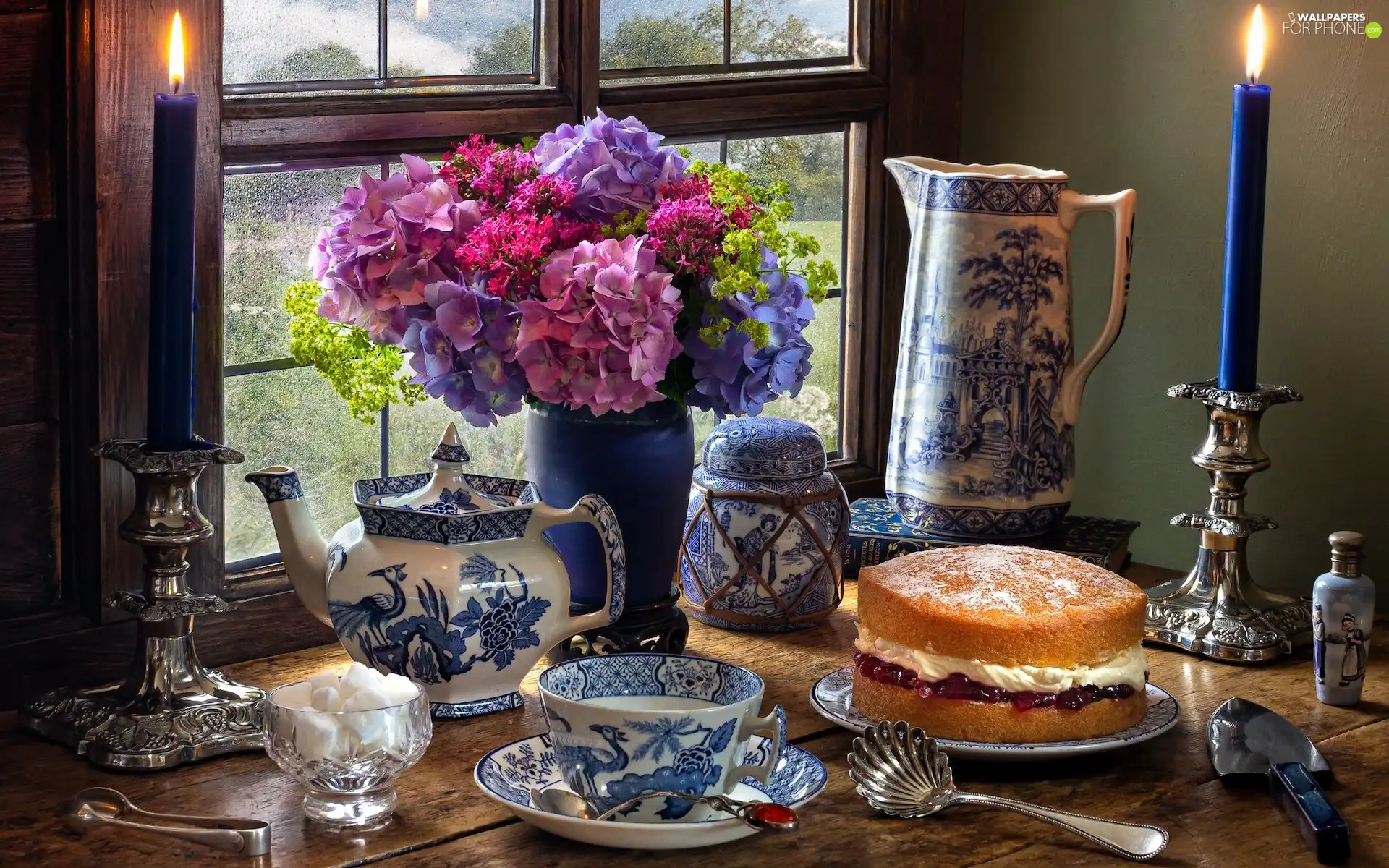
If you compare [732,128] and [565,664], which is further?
[732,128]

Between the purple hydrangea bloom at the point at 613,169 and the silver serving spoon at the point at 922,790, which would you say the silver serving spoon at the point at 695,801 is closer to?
the silver serving spoon at the point at 922,790

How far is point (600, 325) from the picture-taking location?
1158 mm

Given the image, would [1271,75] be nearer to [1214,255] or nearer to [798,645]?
[1214,255]

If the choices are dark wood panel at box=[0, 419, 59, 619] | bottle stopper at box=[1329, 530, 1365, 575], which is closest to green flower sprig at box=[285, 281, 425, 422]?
dark wood panel at box=[0, 419, 59, 619]

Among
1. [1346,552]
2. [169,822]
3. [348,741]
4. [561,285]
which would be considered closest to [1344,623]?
[1346,552]

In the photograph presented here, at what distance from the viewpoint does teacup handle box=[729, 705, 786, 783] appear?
98 cm

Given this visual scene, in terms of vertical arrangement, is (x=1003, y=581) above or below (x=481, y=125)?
below

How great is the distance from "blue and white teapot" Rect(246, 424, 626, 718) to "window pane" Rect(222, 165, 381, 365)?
0.19 m

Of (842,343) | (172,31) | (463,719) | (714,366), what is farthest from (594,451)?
(842,343)

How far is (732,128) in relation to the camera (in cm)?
164

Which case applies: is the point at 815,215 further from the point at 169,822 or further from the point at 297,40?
the point at 169,822

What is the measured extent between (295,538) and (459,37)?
0.51 metres

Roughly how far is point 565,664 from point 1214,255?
3.07 feet

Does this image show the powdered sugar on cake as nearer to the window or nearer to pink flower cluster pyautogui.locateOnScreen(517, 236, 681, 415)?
pink flower cluster pyautogui.locateOnScreen(517, 236, 681, 415)
